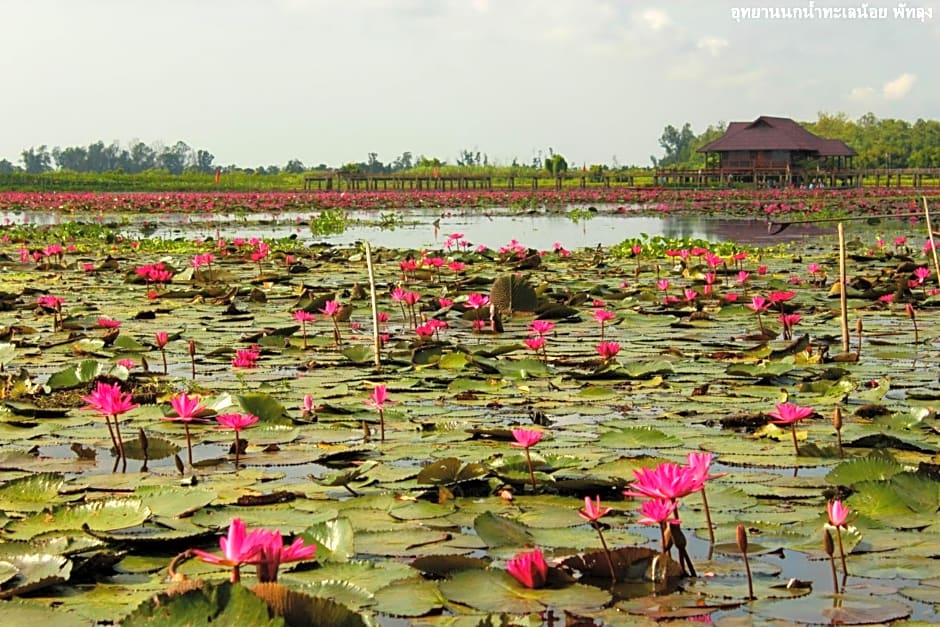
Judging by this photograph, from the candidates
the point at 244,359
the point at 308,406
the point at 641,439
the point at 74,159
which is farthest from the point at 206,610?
the point at 74,159

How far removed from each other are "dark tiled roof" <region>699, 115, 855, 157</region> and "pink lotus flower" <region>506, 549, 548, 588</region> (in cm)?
5328

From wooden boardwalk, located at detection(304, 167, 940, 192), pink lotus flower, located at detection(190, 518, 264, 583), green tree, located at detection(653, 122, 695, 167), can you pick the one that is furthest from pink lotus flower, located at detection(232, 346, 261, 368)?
green tree, located at detection(653, 122, 695, 167)

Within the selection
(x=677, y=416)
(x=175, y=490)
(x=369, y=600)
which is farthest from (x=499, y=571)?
(x=677, y=416)

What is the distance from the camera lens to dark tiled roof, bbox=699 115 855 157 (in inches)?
2100

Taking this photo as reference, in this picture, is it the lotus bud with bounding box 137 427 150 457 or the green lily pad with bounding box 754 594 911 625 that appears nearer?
the green lily pad with bounding box 754 594 911 625

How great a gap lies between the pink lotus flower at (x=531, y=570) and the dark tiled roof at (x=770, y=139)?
5328 cm

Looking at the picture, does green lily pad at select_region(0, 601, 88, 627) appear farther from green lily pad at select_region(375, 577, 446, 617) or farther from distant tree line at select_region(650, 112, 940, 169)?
distant tree line at select_region(650, 112, 940, 169)

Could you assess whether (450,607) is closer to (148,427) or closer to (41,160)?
(148,427)

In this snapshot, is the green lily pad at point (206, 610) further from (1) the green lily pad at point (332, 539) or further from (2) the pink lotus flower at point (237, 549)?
(1) the green lily pad at point (332, 539)

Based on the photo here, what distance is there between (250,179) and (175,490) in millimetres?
64888

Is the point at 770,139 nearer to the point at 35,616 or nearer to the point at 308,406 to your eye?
the point at 308,406

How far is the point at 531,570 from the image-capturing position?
208cm

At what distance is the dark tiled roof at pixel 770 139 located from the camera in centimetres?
5334

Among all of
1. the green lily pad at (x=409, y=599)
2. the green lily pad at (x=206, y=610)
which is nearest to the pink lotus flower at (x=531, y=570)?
the green lily pad at (x=409, y=599)
